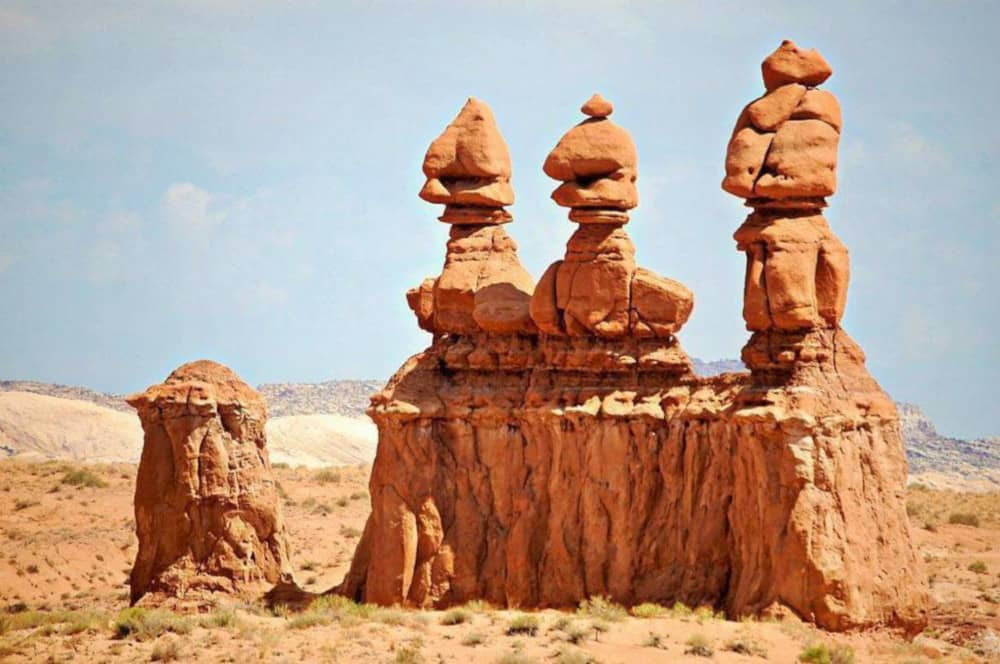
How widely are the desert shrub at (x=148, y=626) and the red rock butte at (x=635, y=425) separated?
4.91 m

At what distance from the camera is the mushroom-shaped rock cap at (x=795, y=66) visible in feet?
92.6

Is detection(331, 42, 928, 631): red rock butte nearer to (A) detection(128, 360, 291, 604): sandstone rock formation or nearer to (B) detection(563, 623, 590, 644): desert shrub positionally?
(A) detection(128, 360, 291, 604): sandstone rock formation

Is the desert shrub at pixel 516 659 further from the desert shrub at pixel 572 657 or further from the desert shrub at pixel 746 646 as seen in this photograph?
the desert shrub at pixel 746 646

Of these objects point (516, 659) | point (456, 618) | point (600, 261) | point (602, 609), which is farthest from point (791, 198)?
point (516, 659)

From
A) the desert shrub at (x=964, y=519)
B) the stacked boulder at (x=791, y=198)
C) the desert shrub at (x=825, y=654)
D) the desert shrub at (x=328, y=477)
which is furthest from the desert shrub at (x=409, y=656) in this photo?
the desert shrub at (x=328, y=477)

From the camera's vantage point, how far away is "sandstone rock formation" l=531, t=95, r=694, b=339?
2969 cm

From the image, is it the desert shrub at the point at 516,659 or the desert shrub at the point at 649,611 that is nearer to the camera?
the desert shrub at the point at 516,659

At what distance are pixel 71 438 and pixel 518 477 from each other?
188ft

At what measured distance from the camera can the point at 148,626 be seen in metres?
27.0

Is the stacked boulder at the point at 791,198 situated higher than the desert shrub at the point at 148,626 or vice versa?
the stacked boulder at the point at 791,198

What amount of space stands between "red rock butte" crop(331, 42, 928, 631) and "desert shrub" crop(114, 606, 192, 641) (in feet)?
16.1

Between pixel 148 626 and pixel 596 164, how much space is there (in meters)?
11.1

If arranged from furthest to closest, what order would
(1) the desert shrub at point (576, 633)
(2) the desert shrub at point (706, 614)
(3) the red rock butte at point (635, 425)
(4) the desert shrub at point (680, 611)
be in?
(4) the desert shrub at point (680, 611), (2) the desert shrub at point (706, 614), (3) the red rock butte at point (635, 425), (1) the desert shrub at point (576, 633)

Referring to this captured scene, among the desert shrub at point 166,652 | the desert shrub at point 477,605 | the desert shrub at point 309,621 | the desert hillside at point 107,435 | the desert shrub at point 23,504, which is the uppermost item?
the desert hillside at point 107,435
